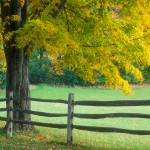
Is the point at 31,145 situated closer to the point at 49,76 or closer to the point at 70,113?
the point at 70,113

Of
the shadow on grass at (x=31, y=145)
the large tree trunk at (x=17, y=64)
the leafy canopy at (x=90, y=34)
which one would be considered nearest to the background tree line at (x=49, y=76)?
the large tree trunk at (x=17, y=64)

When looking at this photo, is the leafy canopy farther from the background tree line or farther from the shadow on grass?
the background tree line

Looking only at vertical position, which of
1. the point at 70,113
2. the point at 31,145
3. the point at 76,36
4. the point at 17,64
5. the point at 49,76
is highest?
the point at 76,36

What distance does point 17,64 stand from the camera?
48.6 feet

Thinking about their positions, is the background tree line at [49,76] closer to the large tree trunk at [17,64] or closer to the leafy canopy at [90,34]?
the large tree trunk at [17,64]

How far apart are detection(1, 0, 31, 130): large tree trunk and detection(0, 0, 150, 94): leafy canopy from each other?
579 millimetres

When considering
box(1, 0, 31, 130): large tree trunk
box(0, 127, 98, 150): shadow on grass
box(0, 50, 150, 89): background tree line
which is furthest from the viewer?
box(0, 50, 150, 89): background tree line

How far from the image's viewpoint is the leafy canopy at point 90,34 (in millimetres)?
12539

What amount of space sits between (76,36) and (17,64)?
225cm

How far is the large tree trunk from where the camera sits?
47.2ft

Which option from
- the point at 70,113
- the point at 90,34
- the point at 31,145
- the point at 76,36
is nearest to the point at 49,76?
the point at 76,36

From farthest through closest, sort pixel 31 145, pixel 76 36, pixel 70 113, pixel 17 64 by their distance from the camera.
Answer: pixel 17 64 → pixel 76 36 → pixel 70 113 → pixel 31 145

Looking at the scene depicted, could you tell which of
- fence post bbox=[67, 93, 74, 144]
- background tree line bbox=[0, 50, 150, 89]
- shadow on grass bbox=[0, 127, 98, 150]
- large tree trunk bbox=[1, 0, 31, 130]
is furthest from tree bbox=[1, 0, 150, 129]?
background tree line bbox=[0, 50, 150, 89]

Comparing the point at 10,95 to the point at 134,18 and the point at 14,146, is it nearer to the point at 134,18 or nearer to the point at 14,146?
the point at 14,146
